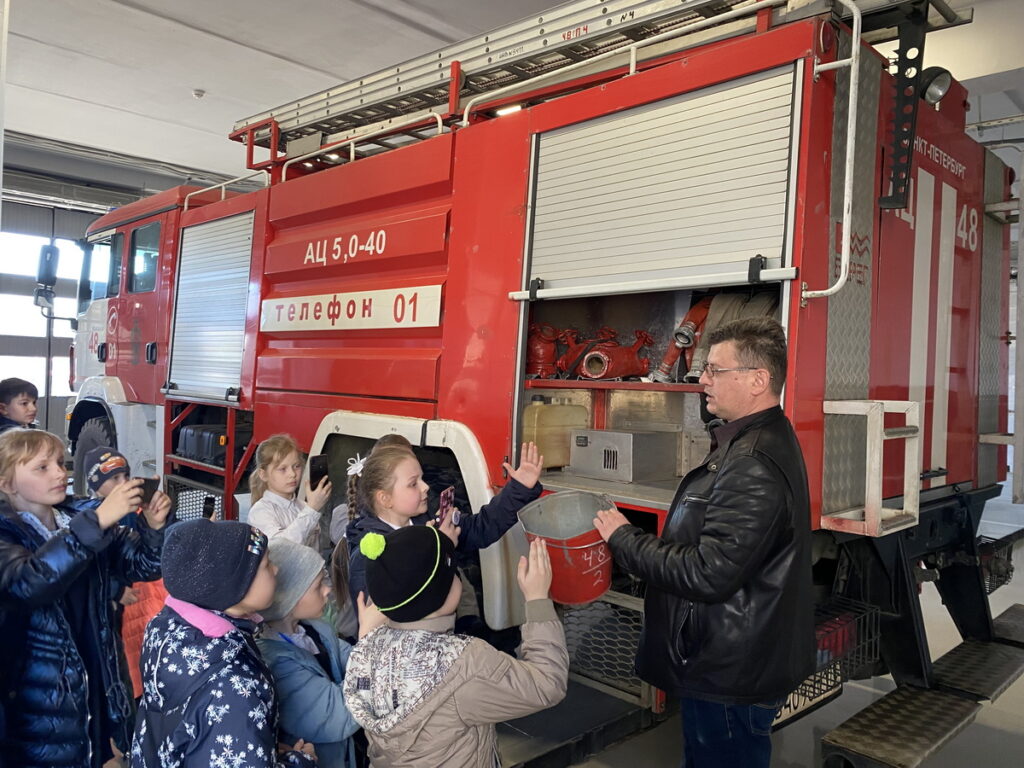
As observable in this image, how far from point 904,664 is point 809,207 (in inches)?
75.1

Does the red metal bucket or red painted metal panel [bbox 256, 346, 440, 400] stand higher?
red painted metal panel [bbox 256, 346, 440, 400]

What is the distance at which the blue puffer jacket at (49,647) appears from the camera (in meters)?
2.10

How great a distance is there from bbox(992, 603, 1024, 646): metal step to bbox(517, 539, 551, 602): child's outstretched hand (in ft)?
9.45

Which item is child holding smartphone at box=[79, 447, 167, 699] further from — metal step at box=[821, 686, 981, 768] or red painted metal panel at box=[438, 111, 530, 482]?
metal step at box=[821, 686, 981, 768]

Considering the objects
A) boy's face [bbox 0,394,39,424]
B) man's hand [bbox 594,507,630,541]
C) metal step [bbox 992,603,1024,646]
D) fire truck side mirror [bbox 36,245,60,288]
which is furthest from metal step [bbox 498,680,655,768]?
fire truck side mirror [bbox 36,245,60,288]

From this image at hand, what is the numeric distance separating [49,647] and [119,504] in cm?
→ 44

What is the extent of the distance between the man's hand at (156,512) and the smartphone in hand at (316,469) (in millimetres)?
1314

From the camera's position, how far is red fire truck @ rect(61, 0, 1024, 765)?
2627mm

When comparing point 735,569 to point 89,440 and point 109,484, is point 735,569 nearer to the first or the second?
point 109,484

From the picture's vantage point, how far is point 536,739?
2936 mm

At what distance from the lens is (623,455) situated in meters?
3.21

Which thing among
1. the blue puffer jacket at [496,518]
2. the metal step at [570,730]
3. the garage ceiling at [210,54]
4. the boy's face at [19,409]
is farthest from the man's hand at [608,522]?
the garage ceiling at [210,54]

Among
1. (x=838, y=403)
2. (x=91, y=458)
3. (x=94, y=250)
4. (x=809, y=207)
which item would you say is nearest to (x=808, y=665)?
(x=838, y=403)

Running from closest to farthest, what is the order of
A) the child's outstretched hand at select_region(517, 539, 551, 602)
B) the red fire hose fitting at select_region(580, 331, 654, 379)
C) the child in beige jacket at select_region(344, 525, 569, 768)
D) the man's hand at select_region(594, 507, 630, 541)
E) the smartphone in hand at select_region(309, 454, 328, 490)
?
1. the child in beige jacket at select_region(344, 525, 569, 768)
2. the child's outstretched hand at select_region(517, 539, 551, 602)
3. the man's hand at select_region(594, 507, 630, 541)
4. the red fire hose fitting at select_region(580, 331, 654, 379)
5. the smartphone in hand at select_region(309, 454, 328, 490)
